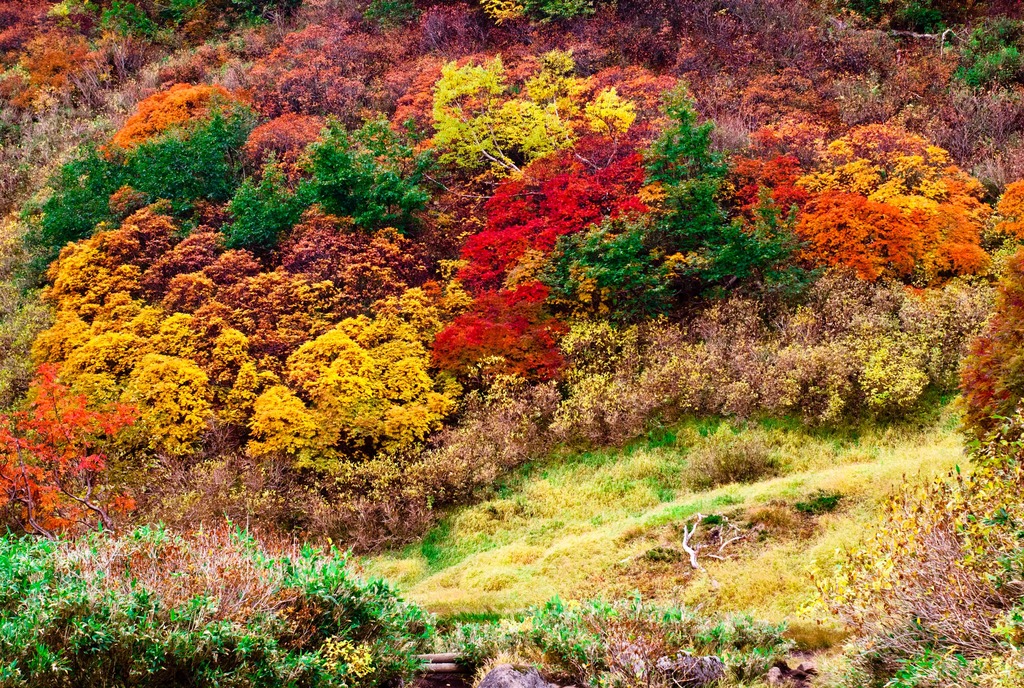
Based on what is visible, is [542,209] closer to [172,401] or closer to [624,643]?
[172,401]

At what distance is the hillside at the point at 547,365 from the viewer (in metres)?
6.88

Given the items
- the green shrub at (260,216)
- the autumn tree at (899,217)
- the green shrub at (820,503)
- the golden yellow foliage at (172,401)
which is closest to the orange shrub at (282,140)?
the green shrub at (260,216)

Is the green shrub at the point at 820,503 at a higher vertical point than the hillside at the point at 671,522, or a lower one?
higher

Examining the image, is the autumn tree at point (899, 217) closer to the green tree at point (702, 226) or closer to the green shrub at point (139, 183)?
the green tree at point (702, 226)

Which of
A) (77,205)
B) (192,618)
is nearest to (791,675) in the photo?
(192,618)

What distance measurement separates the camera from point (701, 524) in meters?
11.8

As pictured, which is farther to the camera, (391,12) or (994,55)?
(391,12)

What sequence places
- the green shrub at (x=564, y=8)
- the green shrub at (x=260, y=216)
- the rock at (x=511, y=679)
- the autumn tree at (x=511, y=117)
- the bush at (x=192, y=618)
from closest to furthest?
the bush at (x=192, y=618), the rock at (x=511, y=679), the green shrub at (x=260, y=216), the autumn tree at (x=511, y=117), the green shrub at (x=564, y=8)

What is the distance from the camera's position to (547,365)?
16.2m

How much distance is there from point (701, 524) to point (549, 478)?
3507mm

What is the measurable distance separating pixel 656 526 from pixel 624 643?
509cm

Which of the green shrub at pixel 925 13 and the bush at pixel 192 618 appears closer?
the bush at pixel 192 618

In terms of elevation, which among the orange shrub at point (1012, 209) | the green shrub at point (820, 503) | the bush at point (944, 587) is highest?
the bush at point (944, 587)

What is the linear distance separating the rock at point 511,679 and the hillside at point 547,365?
1.43ft
